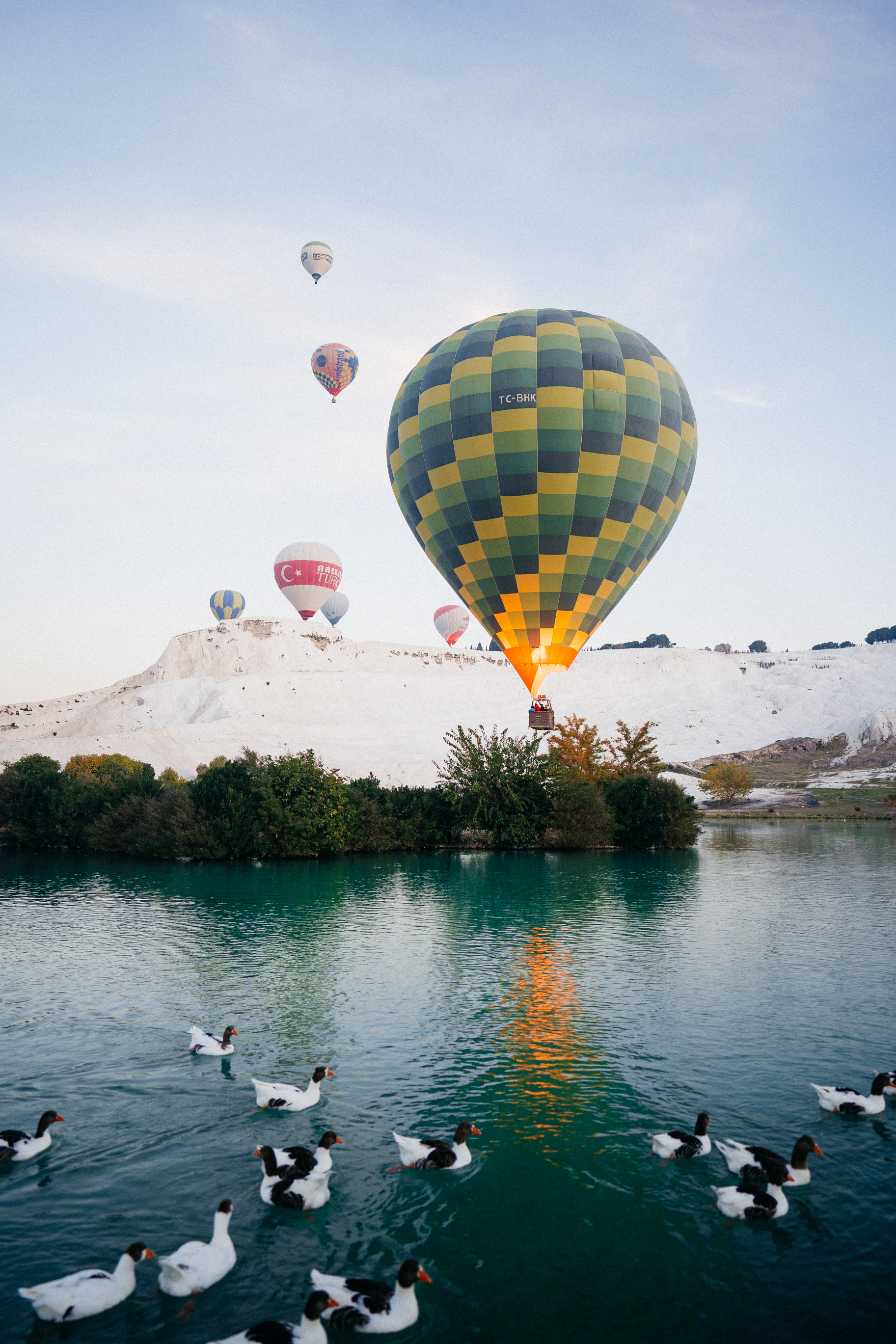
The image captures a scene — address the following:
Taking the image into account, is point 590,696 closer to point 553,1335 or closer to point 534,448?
point 534,448

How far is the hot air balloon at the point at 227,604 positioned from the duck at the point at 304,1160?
Result: 14839 cm

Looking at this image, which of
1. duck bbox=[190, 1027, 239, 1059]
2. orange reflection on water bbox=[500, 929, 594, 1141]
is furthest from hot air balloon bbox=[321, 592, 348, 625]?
duck bbox=[190, 1027, 239, 1059]

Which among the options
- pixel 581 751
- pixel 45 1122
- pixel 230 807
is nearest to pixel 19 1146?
pixel 45 1122

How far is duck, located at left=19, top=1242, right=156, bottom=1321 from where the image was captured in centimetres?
785

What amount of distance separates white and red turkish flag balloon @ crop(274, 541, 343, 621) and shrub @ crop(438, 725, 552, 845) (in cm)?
7298

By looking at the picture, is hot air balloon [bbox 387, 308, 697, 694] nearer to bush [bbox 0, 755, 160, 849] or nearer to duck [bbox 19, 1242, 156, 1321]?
duck [bbox 19, 1242, 156, 1321]

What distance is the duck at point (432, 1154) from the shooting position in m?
11.0

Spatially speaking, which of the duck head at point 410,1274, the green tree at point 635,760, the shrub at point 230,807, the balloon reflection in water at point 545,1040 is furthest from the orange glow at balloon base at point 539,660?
the duck head at point 410,1274

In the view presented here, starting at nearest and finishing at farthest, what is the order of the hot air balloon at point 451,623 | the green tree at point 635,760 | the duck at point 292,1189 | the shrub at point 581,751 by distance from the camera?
the duck at point 292,1189, the shrub at point 581,751, the green tree at point 635,760, the hot air balloon at point 451,623

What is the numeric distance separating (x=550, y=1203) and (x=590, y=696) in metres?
136

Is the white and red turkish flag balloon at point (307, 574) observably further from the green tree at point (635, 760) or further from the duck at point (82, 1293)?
the duck at point (82, 1293)

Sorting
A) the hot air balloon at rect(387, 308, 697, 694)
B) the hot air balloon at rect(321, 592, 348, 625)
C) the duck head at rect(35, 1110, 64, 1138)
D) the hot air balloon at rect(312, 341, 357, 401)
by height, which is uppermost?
the hot air balloon at rect(312, 341, 357, 401)

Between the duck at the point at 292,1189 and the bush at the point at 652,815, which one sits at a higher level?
the bush at the point at 652,815

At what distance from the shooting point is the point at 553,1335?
7.86m
